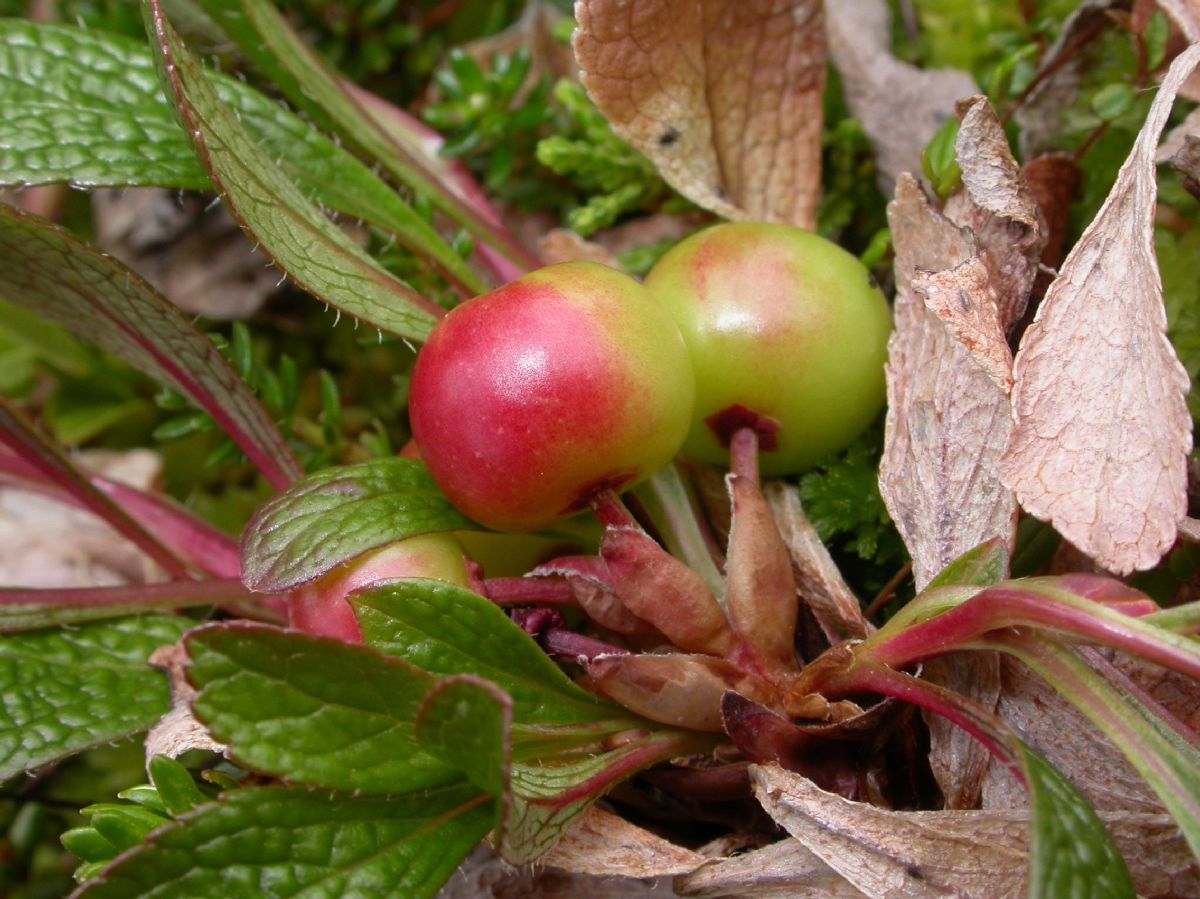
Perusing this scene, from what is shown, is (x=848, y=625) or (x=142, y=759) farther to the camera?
(x=142, y=759)

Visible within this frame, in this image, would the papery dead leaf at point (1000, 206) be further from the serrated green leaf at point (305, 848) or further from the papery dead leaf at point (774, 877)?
the serrated green leaf at point (305, 848)

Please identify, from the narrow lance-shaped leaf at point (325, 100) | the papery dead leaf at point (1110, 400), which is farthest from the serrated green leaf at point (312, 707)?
the narrow lance-shaped leaf at point (325, 100)

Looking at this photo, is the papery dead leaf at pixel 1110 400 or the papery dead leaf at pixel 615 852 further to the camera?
the papery dead leaf at pixel 615 852

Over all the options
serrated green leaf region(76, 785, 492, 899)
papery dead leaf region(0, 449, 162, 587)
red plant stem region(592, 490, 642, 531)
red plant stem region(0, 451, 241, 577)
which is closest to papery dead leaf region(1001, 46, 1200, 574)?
red plant stem region(592, 490, 642, 531)

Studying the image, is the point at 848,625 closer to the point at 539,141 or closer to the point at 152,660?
the point at 152,660

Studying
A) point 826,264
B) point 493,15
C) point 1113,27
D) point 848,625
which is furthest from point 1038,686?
point 493,15

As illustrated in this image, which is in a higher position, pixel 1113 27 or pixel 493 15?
pixel 493 15
